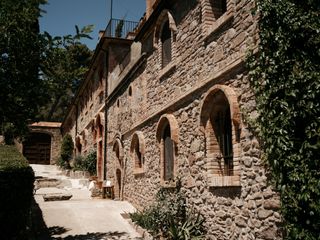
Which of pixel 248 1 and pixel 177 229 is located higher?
pixel 248 1

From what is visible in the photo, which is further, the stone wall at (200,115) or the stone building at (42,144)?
the stone building at (42,144)

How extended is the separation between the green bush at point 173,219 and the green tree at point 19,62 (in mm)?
3613

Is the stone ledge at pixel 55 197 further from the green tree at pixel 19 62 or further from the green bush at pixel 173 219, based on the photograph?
the green tree at pixel 19 62

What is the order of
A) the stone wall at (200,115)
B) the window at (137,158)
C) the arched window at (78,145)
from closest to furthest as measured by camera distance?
the stone wall at (200,115), the window at (137,158), the arched window at (78,145)

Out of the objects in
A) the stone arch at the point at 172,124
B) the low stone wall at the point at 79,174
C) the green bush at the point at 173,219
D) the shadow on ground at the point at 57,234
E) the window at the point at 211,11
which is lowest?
the shadow on ground at the point at 57,234

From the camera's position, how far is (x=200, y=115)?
299 inches

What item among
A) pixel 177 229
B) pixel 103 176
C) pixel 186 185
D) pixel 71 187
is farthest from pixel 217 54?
pixel 71 187

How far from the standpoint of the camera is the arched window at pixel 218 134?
276 inches

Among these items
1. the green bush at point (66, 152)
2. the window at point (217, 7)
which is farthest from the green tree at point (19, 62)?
the green bush at point (66, 152)

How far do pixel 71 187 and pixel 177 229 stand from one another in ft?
41.7

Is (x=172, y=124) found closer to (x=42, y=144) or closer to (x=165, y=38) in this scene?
(x=165, y=38)

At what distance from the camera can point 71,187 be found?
19297mm

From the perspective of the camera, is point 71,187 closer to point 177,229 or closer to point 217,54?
point 177,229

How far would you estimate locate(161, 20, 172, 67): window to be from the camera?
10.2 metres
